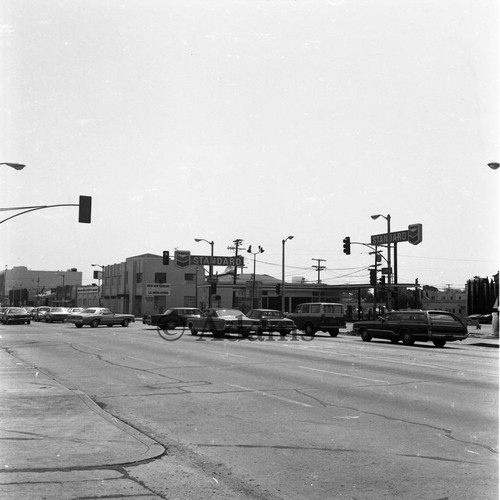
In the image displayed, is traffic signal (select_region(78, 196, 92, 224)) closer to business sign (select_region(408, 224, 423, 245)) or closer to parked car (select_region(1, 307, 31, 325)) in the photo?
parked car (select_region(1, 307, 31, 325))

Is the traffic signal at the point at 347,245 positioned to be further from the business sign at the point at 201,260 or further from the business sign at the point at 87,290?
the business sign at the point at 87,290

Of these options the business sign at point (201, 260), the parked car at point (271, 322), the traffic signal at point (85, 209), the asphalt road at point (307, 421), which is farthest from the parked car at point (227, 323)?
the business sign at point (201, 260)

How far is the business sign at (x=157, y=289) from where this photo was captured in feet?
261

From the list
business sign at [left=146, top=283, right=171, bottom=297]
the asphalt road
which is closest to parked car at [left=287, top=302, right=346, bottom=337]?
the asphalt road

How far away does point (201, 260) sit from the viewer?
76812mm

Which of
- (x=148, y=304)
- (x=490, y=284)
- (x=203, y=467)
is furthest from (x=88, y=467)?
(x=490, y=284)

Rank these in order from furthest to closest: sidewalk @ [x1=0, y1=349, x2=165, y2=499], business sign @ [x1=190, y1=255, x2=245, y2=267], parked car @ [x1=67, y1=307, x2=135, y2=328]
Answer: business sign @ [x1=190, y1=255, x2=245, y2=267] → parked car @ [x1=67, y1=307, x2=135, y2=328] → sidewalk @ [x1=0, y1=349, x2=165, y2=499]

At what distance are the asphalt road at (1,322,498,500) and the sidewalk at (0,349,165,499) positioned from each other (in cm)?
41

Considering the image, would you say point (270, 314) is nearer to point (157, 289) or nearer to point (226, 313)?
point (226, 313)

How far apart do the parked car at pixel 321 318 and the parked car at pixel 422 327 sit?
4.73 metres

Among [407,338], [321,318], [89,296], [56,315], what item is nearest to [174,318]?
[321,318]

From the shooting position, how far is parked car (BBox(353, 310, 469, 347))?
2502 cm

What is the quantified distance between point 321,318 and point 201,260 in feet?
150

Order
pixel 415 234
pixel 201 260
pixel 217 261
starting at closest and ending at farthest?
pixel 415 234
pixel 201 260
pixel 217 261
